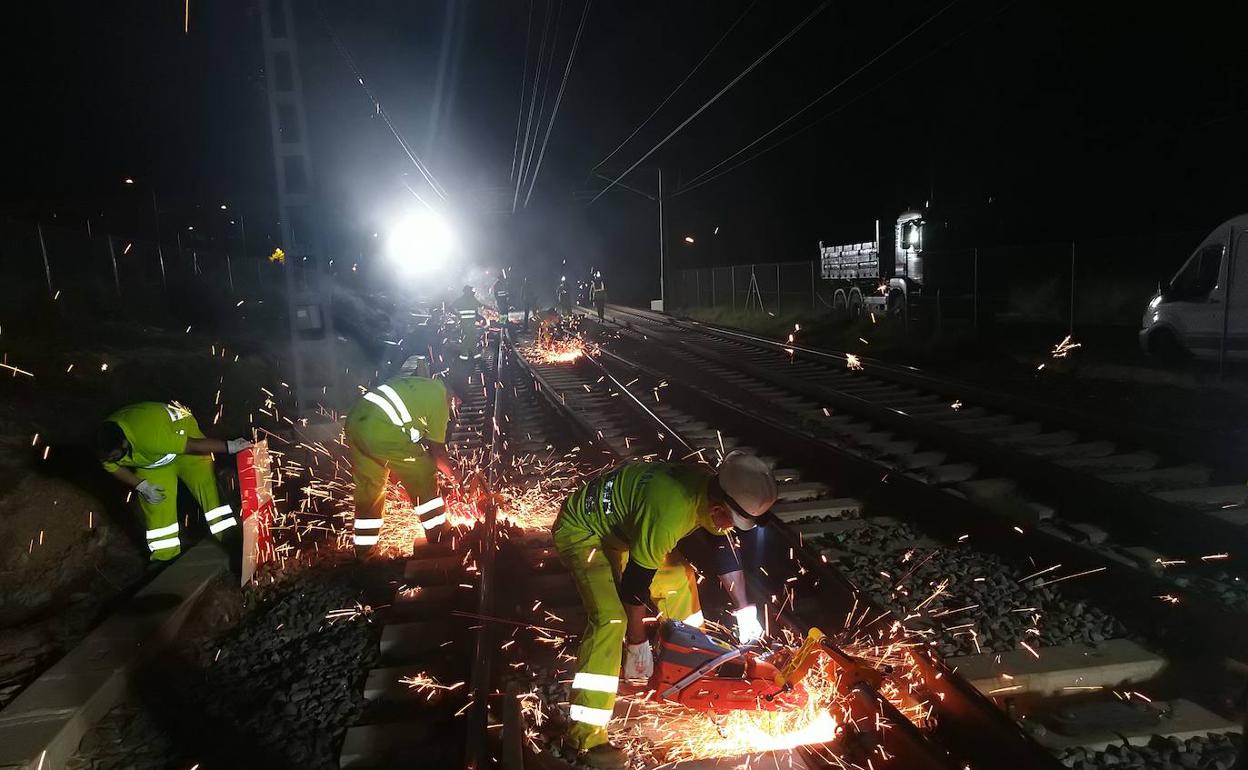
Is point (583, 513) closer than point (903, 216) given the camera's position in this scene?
Yes

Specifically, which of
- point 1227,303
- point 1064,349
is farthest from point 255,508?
point 1064,349

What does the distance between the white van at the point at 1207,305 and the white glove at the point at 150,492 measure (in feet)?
40.1

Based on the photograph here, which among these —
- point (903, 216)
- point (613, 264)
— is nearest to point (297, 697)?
point (903, 216)

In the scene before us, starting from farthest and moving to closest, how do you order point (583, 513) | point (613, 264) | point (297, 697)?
point (613, 264) < point (297, 697) < point (583, 513)

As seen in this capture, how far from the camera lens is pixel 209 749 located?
418 centimetres

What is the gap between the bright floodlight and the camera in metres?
42.4

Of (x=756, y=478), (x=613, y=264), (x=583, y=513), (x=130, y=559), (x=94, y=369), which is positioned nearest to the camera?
(x=756, y=478)

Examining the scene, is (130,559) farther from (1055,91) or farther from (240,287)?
(1055,91)

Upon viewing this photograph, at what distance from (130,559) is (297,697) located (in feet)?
11.0

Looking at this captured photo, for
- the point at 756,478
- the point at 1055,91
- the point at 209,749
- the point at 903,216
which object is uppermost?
the point at 1055,91

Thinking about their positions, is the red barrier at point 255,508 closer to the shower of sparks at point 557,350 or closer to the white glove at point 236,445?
the white glove at point 236,445

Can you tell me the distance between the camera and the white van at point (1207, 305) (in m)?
11.1

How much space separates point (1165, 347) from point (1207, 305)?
125 cm

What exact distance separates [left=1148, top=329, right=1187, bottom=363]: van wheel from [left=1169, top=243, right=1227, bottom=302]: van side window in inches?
23.3
